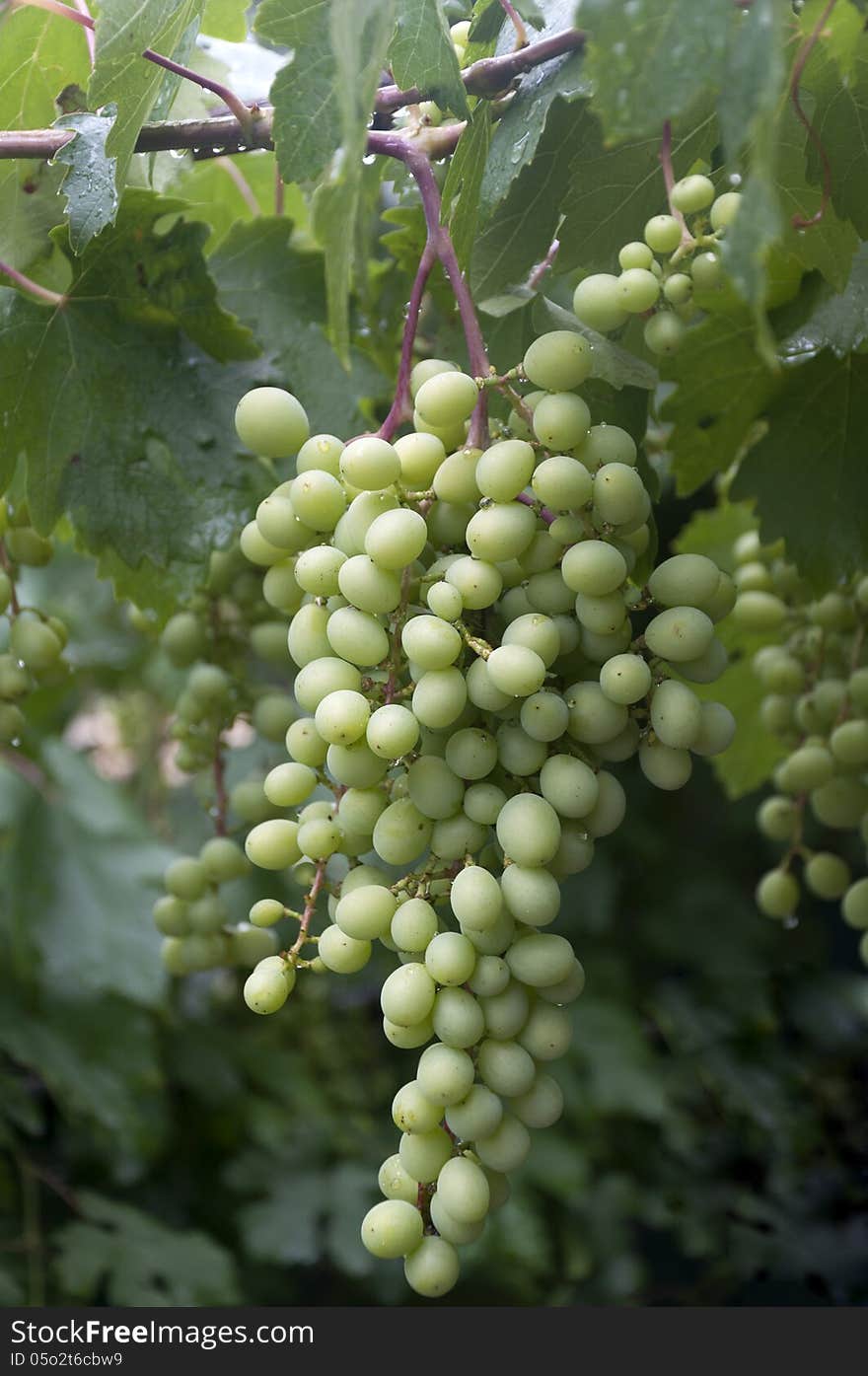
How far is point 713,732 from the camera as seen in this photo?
54 centimetres

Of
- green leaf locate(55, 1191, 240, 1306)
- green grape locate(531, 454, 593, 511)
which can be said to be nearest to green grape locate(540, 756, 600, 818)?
green grape locate(531, 454, 593, 511)

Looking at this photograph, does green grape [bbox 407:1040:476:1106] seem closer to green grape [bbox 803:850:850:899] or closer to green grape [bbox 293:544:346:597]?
green grape [bbox 293:544:346:597]

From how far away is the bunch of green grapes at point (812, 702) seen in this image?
2.79ft

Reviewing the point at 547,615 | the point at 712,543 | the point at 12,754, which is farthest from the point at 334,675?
the point at 12,754

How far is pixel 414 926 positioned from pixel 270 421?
0.25 metres

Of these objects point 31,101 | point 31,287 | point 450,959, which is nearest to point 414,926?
point 450,959

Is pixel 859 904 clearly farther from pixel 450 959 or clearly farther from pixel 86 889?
pixel 86 889

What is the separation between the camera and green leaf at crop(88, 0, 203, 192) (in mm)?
609

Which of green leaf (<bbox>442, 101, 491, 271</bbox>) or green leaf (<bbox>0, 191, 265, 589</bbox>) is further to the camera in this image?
green leaf (<bbox>0, 191, 265, 589</bbox>)

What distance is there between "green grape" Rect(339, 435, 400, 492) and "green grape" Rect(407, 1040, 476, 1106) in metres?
0.19

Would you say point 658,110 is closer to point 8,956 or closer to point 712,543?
point 712,543

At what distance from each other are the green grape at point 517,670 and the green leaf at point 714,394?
338 millimetres

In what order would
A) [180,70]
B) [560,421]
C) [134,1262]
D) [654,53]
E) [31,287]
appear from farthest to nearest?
[134,1262]
[31,287]
[180,70]
[560,421]
[654,53]

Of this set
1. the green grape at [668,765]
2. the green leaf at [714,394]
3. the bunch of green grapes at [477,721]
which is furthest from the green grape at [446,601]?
the green leaf at [714,394]
